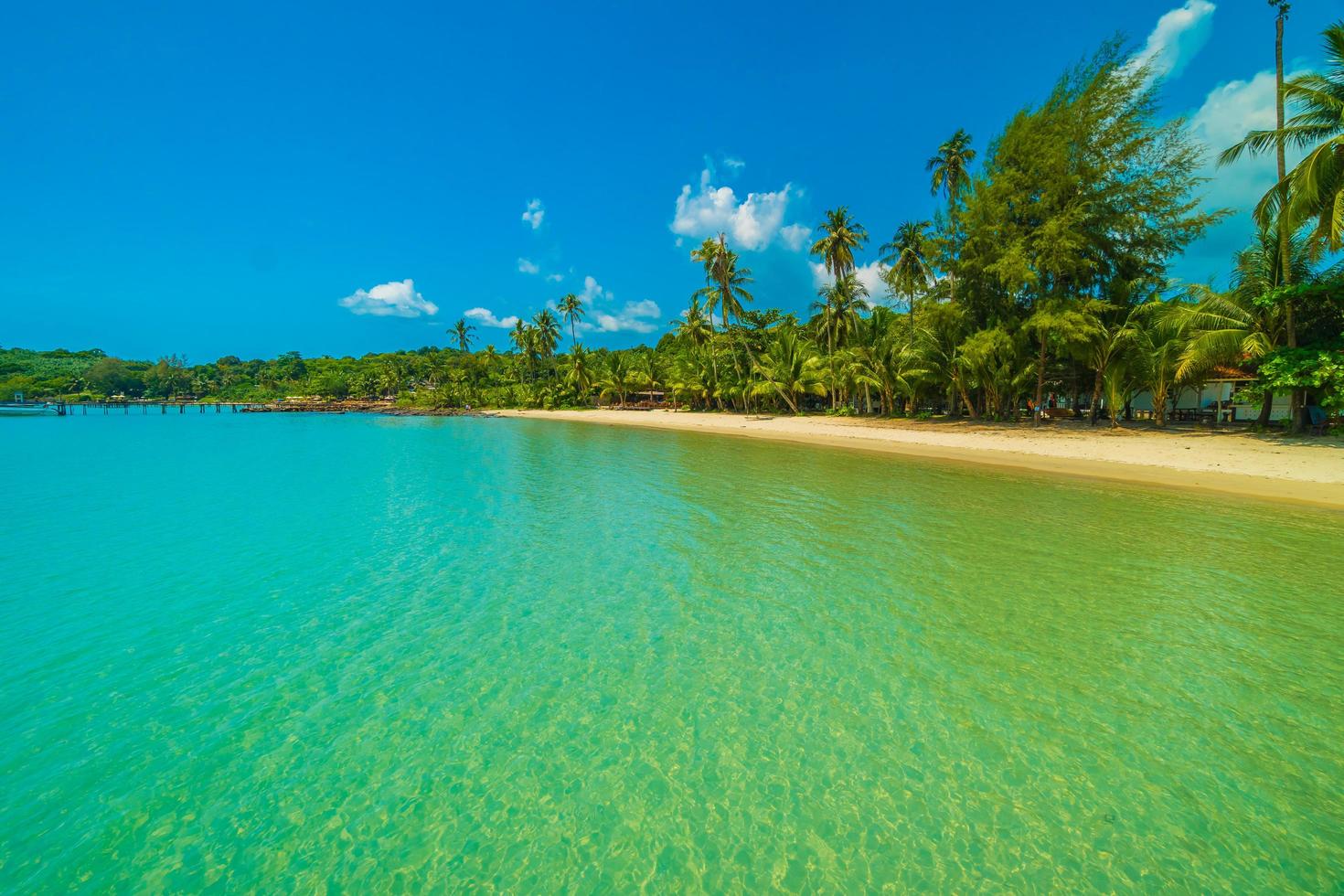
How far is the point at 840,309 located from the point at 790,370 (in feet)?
20.0

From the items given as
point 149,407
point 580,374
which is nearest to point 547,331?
point 580,374

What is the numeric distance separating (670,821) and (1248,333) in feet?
88.7

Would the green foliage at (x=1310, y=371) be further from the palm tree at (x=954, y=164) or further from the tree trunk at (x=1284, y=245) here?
the palm tree at (x=954, y=164)

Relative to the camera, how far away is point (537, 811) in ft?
11.1

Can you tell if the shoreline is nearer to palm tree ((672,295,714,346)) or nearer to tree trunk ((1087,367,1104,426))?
tree trunk ((1087,367,1104,426))

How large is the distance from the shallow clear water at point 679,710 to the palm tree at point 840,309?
1284 inches

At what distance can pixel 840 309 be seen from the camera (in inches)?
1603

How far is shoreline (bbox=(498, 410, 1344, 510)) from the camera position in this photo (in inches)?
539

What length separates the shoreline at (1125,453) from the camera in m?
13.7

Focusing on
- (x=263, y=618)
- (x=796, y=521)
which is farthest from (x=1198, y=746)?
(x=263, y=618)

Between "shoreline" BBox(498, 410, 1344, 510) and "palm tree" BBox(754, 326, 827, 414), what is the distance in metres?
7.23

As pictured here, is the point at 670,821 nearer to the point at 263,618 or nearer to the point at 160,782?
the point at 160,782

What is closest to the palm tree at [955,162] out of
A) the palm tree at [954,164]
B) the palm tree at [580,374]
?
the palm tree at [954,164]

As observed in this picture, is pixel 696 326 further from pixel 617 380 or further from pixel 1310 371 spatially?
pixel 1310 371
